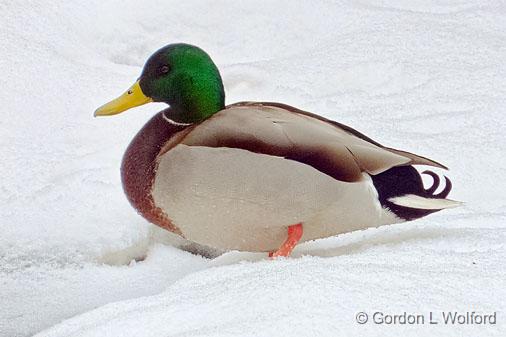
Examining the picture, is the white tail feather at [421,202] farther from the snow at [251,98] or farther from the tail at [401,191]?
the snow at [251,98]

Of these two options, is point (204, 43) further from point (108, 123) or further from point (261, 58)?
point (108, 123)

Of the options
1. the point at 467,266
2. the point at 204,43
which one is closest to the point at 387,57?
the point at 204,43

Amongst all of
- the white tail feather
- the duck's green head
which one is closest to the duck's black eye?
the duck's green head

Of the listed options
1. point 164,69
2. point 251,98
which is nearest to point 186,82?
point 164,69

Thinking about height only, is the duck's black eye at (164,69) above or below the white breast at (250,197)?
above

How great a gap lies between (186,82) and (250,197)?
0.42 m

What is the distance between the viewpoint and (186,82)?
2971 mm

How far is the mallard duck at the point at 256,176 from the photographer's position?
2.78 m

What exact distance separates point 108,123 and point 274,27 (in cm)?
142

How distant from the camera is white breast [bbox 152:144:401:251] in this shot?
2777 mm

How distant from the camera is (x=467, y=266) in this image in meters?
2.51

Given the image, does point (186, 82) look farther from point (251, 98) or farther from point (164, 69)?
Result: point (251, 98)

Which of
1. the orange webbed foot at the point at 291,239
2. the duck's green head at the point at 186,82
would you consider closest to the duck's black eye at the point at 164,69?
the duck's green head at the point at 186,82

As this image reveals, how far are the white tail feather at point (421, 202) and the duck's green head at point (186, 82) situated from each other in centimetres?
59
